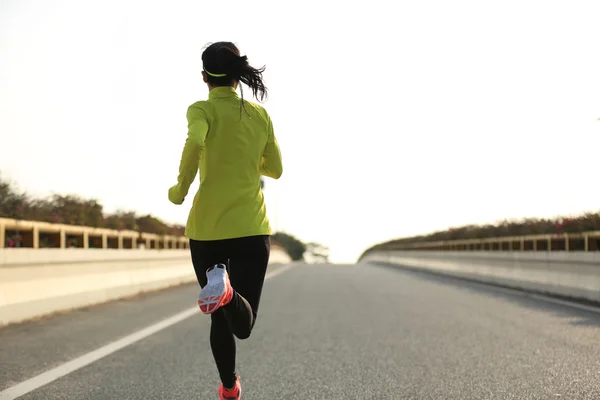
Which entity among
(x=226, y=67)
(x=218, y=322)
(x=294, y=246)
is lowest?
(x=218, y=322)

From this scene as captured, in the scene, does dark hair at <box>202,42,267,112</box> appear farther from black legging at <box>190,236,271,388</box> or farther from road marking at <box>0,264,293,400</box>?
road marking at <box>0,264,293,400</box>

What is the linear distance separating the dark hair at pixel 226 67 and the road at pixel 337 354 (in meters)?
2.41

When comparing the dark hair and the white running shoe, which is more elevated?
the dark hair

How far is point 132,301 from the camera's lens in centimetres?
1372

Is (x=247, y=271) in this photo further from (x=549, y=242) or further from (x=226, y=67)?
(x=549, y=242)

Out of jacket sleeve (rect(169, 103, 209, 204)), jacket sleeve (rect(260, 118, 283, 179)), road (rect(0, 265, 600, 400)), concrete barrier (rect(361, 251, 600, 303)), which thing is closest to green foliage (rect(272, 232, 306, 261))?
concrete barrier (rect(361, 251, 600, 303))

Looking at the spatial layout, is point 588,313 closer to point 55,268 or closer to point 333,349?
point 333,349

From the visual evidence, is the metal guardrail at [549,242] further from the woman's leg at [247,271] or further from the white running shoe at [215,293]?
the white running shoe at [215,293]

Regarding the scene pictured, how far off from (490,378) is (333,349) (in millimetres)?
2026

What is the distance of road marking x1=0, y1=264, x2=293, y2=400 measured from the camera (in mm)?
5613

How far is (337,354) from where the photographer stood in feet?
24.5

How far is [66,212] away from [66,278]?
10.8ft

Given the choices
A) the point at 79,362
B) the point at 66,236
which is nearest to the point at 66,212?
the point at 66,236

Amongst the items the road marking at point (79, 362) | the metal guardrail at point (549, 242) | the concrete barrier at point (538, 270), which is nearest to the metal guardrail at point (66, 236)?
the road marking at point (79, 362)
